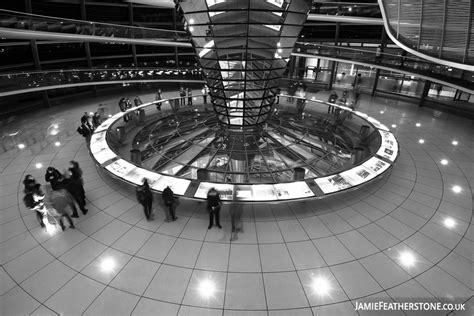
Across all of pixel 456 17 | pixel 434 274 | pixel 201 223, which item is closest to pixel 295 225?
pixel 201 223

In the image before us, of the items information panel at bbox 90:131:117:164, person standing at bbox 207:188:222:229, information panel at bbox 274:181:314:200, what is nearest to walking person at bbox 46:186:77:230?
information panel at bbox 90:131:117:164

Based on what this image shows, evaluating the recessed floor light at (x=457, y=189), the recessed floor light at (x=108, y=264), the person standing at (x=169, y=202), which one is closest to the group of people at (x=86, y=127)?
the person standing at (x=169, y=202)

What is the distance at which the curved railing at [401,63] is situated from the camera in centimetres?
1894

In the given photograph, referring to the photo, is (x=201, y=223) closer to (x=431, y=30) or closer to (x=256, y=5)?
(x=256, y=5)

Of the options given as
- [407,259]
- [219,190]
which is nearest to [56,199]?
[219,190]

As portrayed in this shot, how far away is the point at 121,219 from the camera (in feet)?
30.1

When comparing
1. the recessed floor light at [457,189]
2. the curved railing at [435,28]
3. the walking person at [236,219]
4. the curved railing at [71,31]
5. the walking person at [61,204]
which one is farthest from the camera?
the curved railing at [71,31]

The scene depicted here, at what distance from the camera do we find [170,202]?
28.8ft

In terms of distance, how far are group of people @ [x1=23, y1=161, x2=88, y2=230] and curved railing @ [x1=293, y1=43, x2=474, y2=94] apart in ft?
72.2

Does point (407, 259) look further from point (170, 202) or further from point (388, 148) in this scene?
point (170, 202)

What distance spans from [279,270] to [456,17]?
1457 cm

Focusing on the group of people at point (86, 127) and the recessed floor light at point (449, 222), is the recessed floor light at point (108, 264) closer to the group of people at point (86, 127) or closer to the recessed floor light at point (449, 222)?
the group of people at point (86, 127)

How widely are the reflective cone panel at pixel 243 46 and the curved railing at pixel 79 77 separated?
42.2ft

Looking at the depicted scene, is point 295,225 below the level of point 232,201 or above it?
below
